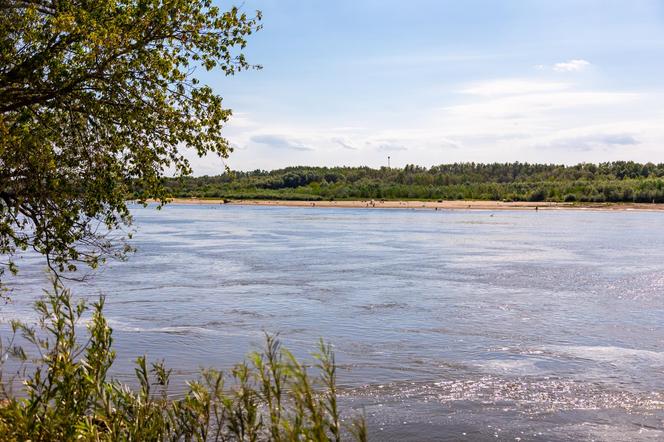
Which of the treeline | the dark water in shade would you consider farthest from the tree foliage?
the treeline

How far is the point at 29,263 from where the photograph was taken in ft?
102

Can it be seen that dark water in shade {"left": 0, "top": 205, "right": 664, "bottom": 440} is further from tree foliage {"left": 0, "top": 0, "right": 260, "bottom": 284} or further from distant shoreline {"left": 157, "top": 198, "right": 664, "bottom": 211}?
distant shoreline {"left": 157, "top": 198, "right": 664, "bottom": 211}

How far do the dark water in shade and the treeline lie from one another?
61.0 m

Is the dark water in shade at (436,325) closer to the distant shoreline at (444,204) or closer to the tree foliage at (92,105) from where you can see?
the tree foliage at (92,105)

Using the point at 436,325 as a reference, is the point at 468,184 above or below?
above

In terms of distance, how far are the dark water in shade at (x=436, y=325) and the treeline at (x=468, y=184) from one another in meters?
61.0

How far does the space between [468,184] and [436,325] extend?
129619 millimetres

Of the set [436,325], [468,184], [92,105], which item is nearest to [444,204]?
[468,184]

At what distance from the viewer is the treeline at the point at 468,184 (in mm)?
109750

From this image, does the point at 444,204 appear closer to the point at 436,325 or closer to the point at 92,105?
the point at 436,325

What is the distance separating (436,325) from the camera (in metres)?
18.3

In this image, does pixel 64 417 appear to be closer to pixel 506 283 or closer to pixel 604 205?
pixel 506 283

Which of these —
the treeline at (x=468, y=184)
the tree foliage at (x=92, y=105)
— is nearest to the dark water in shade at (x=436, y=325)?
the tree foliage at (x=92, y=105)

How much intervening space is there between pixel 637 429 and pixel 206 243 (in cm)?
3401
